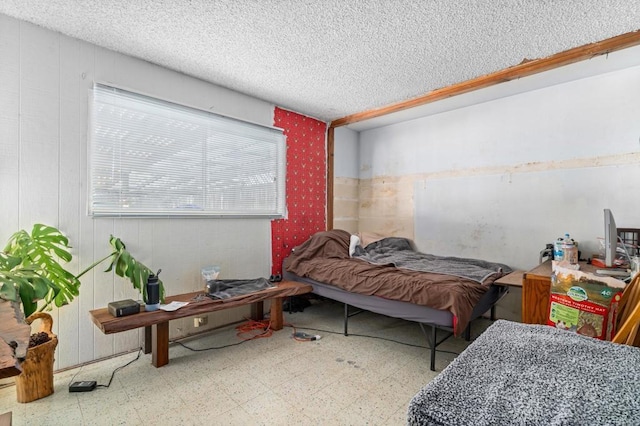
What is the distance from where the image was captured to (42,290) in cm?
149

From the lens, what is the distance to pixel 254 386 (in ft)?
6.73

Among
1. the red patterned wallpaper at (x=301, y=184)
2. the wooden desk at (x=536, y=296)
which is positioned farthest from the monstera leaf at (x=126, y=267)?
the wooden desk at (x=536, y=296)

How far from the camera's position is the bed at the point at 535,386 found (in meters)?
0.59

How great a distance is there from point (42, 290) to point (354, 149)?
13.3ft

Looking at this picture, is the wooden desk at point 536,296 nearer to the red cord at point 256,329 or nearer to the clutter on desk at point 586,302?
the clutter on desk at point 586,302

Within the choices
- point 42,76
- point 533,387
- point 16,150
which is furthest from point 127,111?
point 533,387

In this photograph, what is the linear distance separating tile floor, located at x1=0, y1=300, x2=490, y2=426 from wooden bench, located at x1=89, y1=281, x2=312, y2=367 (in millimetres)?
148

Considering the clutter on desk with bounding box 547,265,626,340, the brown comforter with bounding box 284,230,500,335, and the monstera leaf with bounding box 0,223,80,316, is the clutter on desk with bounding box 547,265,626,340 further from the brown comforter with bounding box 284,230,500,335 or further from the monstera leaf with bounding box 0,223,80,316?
the monstera leaf with bounding box 0,223,80,316

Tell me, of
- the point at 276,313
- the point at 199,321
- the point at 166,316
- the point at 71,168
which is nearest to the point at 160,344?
the point at 166,316

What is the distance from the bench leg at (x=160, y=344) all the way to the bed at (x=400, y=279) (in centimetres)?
146

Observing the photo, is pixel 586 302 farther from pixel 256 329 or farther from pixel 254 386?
pixel 256 329

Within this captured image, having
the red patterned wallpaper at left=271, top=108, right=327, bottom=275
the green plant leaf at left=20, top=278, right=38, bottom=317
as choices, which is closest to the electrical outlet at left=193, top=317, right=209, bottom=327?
the red patterned wallpaper at left=271, top=108, right=327, bottom=275

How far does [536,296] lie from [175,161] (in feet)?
10.2

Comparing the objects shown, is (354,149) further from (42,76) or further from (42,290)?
(42,290)
